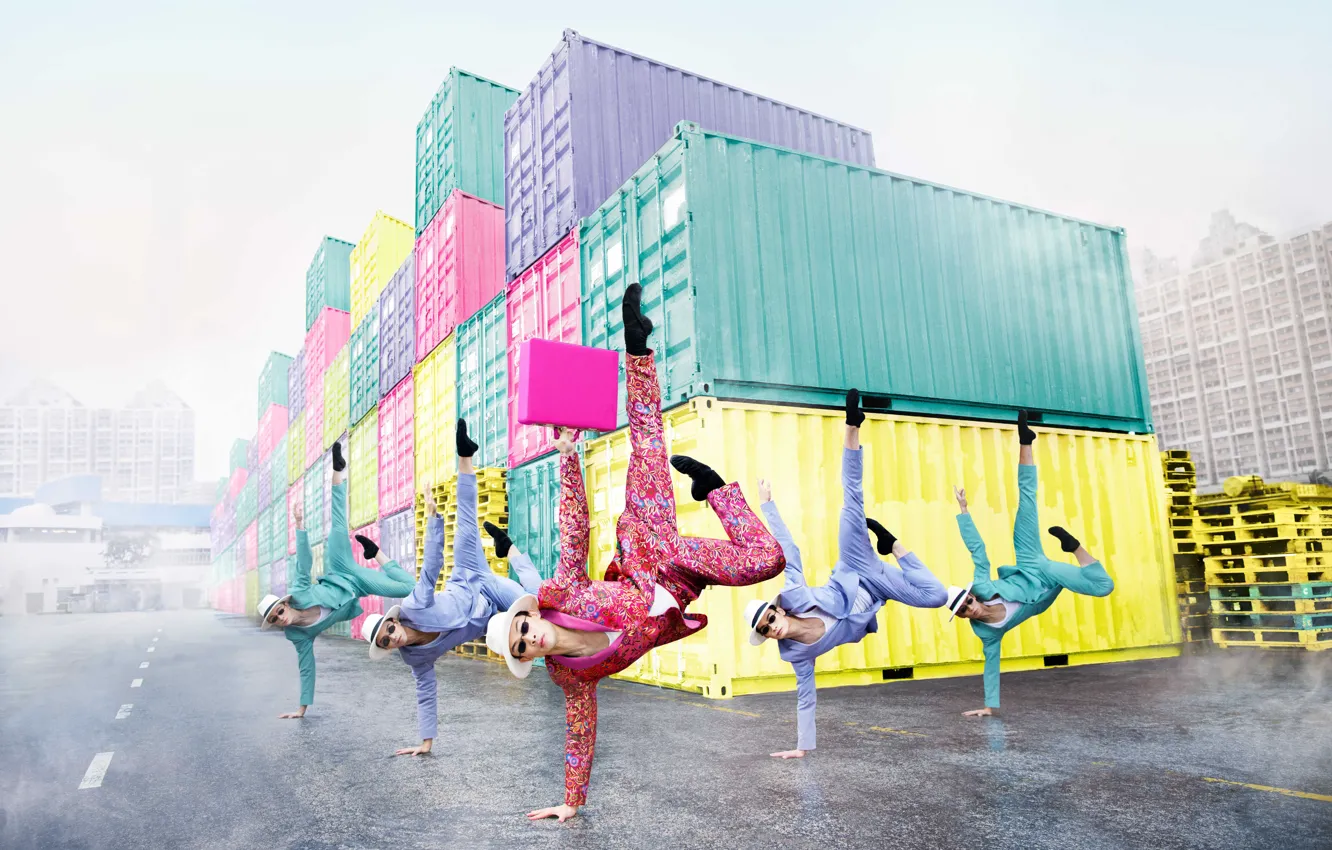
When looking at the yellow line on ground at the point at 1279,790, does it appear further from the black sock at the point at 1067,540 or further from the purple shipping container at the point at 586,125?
the purple shipping container at the point at 586,125

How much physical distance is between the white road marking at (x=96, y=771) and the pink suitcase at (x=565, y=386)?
162 inches

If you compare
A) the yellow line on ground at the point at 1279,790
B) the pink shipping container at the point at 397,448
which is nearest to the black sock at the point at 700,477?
the yellow line on ground at the point at 1279,790

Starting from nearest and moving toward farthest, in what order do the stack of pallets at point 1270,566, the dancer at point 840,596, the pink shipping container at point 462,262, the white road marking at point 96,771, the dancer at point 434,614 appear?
the dancer at point 840,596, the white road marking at point 96,771, the dancer at point 434,614, the stack of pallets at point 1270,566, the pink shipping container at point 462,262

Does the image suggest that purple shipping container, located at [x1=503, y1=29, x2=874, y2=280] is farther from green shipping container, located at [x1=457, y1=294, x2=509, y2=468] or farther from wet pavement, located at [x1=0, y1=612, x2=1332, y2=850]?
wet pavement, located at [x1=0, y1=612, x2=1332, y2=850]

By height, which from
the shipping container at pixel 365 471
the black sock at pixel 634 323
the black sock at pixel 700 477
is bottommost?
the black sock at pixel 700 477

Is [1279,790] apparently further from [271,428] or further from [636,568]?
[271,428]

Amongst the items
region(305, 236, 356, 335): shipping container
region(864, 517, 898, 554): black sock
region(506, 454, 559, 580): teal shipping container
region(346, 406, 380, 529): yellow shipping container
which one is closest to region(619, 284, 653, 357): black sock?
region(864, 517, 898, 554): black sock

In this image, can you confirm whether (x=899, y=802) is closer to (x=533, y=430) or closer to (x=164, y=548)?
(x=533, y=430)

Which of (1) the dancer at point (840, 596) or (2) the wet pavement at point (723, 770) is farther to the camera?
(1) the dancer at point (840, 596)

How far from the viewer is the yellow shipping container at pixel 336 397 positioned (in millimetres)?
24141

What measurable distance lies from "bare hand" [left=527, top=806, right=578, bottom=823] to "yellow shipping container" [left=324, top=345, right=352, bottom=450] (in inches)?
836

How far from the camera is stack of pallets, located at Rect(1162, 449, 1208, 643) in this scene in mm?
11242

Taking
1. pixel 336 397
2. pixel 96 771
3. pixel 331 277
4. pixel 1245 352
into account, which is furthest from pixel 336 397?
pixel 1245 352

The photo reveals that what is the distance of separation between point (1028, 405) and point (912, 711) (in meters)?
5.26
